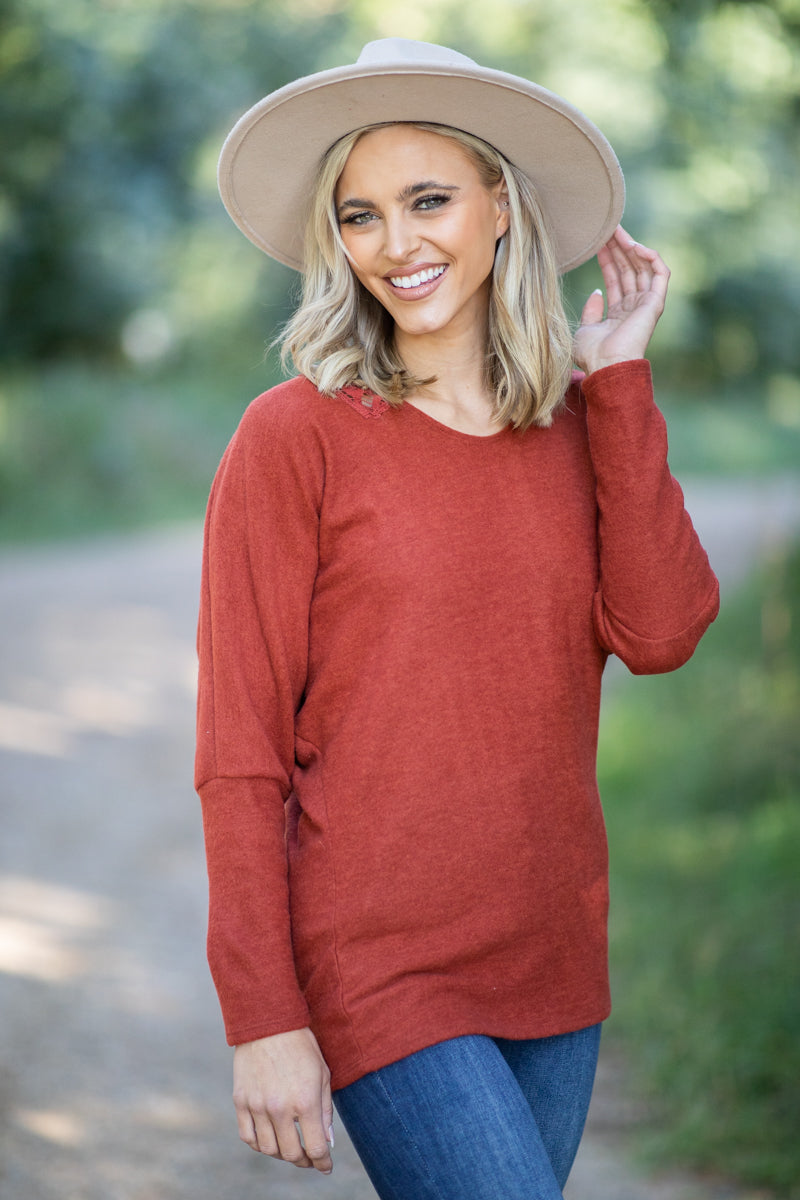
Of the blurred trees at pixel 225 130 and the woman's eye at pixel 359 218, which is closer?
the woman's eye at pixel 359 218

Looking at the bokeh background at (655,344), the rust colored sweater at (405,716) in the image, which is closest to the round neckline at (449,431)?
the rust colored sweater at (405,716)

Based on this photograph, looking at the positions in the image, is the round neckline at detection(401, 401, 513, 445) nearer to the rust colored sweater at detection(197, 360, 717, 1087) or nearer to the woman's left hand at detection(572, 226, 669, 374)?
the rust colored sweater at detection(197, 360, 717, 1087)

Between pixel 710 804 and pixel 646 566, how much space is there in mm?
3795

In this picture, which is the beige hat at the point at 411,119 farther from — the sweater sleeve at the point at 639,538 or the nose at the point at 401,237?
the sweater sleeve at the point at 639,538

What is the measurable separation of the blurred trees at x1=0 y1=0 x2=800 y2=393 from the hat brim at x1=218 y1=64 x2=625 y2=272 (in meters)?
1.92

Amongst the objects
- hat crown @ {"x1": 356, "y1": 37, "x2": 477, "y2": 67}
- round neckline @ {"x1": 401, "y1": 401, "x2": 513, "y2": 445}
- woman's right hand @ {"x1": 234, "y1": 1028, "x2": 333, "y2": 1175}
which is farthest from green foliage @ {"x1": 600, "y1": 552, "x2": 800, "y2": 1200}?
hat crown @ {"x1": 356, "y1": 37, "x2": 477, "y2": 67}

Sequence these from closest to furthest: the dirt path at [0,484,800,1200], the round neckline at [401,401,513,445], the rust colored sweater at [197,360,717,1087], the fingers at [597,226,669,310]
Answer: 1. the rust colored sweater at [197,360,717,1087]
2. the round neckline at [401,401,513,445]
3. the fingers at [597,226,669,310]
4. the dirt path at [0,484,800,1200]

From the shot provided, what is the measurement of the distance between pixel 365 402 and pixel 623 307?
530mm

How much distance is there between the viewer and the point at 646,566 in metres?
1.95

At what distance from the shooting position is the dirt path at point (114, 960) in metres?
3.39

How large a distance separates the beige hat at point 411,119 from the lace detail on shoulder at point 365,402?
0.40m

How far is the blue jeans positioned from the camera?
65.3 inches

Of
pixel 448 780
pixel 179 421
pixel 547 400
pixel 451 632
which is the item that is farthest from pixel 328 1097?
pixel 179 421

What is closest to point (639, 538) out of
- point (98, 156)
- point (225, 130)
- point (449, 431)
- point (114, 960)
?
point (449, 431)
